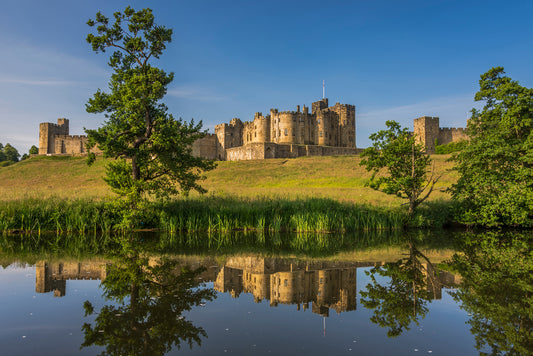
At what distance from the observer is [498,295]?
5961 mm

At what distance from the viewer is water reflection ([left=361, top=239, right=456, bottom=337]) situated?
5.07m

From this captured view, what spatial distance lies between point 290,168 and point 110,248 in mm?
32683

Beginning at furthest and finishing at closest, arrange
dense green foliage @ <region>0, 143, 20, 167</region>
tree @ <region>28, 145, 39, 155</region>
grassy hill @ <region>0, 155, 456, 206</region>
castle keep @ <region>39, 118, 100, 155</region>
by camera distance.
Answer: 1. dense green foliage @ <region>0, 143, 20, 167</region>
2. tree @ <region>28, 145, 39, 155</region>
3. castle keep @ <region>39, 118, 100, 155</region>
4. grassy hill @ <region>0, 155, 456, 206</region>

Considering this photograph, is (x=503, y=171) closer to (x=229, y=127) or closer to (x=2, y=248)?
(x=2, y=248)

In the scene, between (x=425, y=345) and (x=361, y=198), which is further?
(x=361, y=198)

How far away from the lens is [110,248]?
10234 millimetres

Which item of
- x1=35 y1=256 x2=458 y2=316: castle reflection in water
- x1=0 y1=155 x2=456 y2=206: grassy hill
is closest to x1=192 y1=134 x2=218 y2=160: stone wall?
x1=0 y1=155 x2=456 y2=206: grassy hill

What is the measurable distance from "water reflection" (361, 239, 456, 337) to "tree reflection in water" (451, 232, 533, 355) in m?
0.45

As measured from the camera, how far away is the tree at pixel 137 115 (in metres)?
12.3

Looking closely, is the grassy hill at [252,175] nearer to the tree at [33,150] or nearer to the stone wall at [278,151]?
the stone wall at [278,151]

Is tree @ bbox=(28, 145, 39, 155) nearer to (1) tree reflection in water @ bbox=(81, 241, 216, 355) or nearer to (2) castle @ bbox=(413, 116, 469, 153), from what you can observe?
(2) castle @ bbox=(413, 116, 469, 153)

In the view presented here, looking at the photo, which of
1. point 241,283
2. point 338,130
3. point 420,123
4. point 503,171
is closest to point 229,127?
point 338,130

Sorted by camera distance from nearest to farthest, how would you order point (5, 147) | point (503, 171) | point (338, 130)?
point (503, 171), point (338, 130), point (5, 147)

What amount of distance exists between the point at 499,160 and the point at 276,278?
42.3ft
